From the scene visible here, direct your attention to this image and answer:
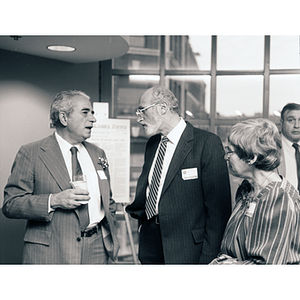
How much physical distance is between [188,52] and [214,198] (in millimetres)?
1892

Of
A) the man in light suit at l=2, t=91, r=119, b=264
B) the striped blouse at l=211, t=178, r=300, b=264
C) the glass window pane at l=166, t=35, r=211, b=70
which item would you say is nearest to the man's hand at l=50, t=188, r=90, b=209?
the man in light suit at l=2, t=91, r=119, b=264

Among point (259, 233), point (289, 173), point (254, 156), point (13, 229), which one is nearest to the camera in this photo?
point (259, 233)

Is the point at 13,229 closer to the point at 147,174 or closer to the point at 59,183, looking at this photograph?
the point at 59,183

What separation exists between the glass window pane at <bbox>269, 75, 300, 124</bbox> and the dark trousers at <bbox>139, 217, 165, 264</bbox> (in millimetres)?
1727

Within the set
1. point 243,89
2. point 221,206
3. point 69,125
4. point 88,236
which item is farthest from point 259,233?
Answer: point 243,89

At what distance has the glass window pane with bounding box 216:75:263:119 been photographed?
139 inches

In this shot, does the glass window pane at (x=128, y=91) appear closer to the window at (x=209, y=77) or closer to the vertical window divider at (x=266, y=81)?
the window at (x=209, y=77)

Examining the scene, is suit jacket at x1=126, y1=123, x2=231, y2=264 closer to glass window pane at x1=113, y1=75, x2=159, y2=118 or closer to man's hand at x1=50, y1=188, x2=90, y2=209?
man's hand at x1=50, y1=188, x2=90, y2=209

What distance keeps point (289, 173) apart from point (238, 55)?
4.33 ft

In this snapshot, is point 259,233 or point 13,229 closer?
point 259,233

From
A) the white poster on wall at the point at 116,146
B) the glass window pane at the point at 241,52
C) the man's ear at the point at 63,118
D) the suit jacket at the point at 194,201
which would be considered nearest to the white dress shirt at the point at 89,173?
the man's ear at the point at 63,118

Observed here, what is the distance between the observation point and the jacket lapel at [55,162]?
2.51 m
